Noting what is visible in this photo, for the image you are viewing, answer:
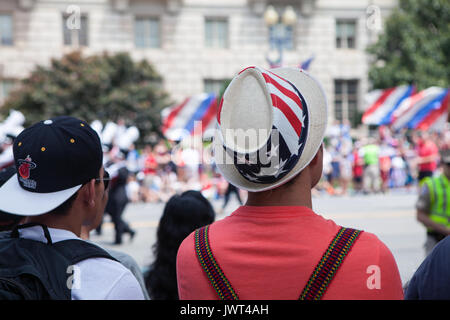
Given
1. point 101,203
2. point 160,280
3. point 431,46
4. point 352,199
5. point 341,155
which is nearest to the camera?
point 101,203

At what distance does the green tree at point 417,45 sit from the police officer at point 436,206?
23.6 metres

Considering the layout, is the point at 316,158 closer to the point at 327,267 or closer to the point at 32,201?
the point at 327,267

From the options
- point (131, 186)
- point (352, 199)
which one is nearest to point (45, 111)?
point (131, 186)

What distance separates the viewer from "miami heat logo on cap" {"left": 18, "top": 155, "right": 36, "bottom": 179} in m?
1.91

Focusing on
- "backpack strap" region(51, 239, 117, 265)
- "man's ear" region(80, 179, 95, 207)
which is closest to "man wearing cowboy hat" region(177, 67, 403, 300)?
"backpack strap" region(51, 239, 117, 265)

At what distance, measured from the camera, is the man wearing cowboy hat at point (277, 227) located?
4.87 ft

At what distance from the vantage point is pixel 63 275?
1.68m

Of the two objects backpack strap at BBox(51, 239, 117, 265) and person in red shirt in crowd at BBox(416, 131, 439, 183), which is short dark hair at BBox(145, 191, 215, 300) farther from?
person in red shirt in crowd at BBox(416, 131, 439, 183)

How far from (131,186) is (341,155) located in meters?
7.35

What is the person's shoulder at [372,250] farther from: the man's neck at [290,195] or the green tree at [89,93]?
the green tree at [89,93]

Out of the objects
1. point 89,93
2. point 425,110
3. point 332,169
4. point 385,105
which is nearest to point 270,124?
point 425,110

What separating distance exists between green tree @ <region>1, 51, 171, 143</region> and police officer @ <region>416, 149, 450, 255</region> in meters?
20.6

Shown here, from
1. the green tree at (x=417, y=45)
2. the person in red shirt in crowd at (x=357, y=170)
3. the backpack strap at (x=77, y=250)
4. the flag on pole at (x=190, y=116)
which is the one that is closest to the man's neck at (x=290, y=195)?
the backpack strap at (x=77, y=250)

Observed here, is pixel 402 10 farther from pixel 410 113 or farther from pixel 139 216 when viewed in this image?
pixel 139 216
